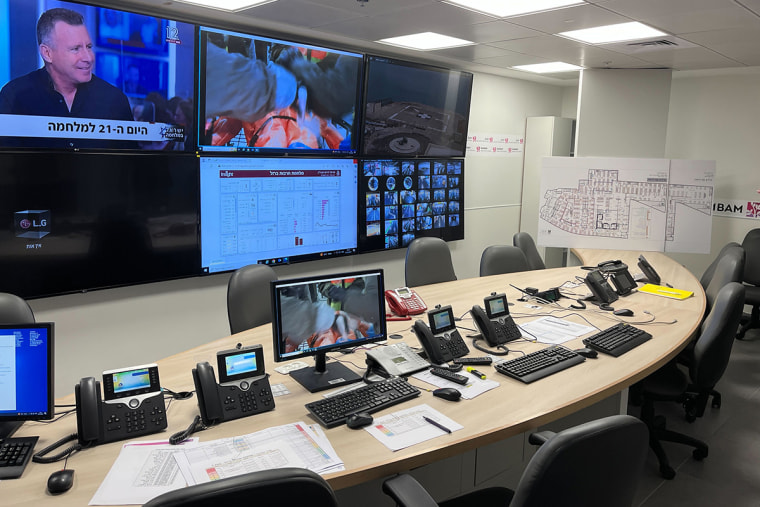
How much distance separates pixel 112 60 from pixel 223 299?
1.95m

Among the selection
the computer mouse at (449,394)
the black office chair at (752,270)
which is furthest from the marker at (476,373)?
the black office chair at (752,270)

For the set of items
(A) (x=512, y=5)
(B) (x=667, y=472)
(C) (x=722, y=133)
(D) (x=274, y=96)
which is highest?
(A) (x=512, y=5)

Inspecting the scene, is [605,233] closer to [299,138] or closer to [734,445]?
[734,445]

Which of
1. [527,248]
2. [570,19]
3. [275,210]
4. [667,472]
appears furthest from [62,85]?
[667,472]

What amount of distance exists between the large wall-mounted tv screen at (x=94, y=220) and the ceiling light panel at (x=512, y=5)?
7.35 ft

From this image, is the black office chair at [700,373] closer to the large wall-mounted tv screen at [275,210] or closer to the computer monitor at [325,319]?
the computer monitor at [325,319]

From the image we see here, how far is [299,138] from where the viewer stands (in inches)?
185

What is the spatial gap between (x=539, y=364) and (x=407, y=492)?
116cm

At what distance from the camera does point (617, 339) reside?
9.79ft

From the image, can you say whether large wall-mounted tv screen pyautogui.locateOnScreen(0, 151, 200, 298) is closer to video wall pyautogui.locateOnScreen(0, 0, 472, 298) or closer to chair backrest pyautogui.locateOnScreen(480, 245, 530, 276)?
video wall pyautogui.locateOnScreen(0, 0, 472, 298)

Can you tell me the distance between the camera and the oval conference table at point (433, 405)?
1.72 m

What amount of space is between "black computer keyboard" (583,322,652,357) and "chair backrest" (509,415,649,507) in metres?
1.38

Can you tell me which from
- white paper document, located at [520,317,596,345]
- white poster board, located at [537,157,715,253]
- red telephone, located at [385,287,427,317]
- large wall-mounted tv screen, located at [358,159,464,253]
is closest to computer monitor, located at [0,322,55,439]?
red telephone, located at [385,287,427,317]

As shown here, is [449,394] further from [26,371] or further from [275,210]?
[275,210]
